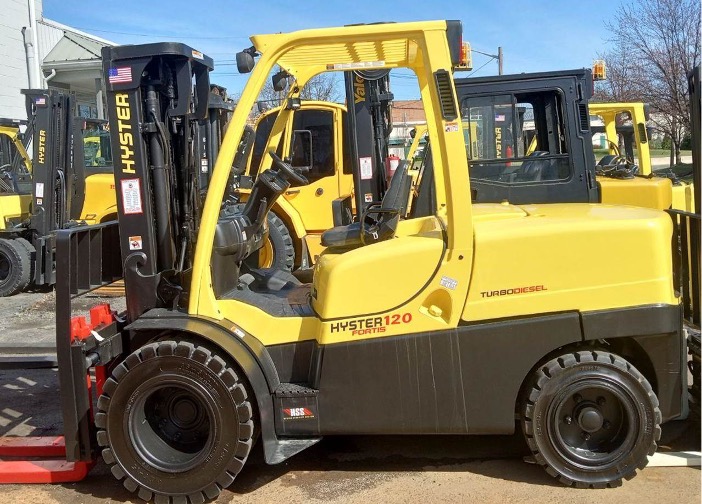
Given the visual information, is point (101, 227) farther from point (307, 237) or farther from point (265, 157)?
point (307, 237)

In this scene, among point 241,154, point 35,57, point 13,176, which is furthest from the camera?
point 35,57

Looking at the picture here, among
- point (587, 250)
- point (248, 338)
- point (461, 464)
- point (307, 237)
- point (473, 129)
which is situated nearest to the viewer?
point (587, 250)

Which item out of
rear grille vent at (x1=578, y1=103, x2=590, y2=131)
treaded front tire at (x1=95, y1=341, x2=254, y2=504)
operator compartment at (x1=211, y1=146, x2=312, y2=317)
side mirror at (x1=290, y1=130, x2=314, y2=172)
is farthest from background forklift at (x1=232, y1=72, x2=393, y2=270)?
treaded front tire at (x1=95, y1=341, x2=254, y2=504)

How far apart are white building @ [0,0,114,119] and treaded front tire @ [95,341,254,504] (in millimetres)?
17318

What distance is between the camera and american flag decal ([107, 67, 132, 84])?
3.67m

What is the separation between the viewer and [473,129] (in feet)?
19.8

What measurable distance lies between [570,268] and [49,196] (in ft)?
27.6

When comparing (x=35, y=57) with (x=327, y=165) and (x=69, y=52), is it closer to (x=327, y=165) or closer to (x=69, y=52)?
(x=69, y=52)

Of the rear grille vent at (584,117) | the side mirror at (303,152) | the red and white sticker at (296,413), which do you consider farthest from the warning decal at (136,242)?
the side mirror at (303,152)

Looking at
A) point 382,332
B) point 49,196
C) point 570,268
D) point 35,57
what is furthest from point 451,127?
point 35,57

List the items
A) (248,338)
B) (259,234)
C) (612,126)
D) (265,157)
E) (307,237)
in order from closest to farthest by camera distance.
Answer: (248,338), (259,234), (265,157), (307,237), (612,126)

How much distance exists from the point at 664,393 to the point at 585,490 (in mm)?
689

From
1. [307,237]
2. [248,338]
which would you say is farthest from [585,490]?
[307,237]

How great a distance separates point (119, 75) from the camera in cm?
367
